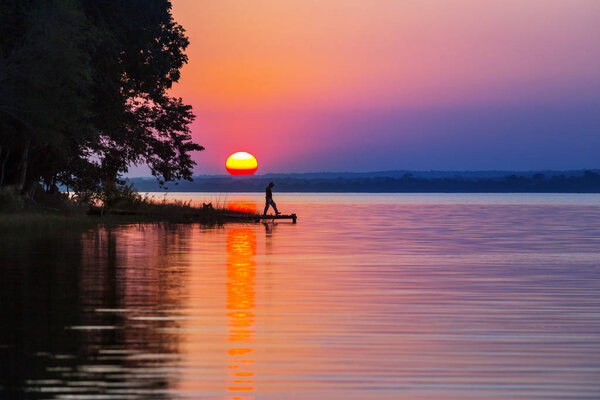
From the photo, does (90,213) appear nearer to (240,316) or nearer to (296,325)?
(240,316)

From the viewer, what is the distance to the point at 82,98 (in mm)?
47562

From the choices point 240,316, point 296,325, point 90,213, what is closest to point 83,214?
point 90,213

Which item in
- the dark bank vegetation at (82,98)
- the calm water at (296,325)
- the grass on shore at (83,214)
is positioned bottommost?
the calm water at (296,325)

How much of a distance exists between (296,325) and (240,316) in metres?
1.51

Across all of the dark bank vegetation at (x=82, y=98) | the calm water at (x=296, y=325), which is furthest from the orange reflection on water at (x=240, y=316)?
the dark bank vegetation at (x=82, y=98)

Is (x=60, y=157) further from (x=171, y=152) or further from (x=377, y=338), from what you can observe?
(x=377, y=338)

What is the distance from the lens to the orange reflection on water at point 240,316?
36.7ft

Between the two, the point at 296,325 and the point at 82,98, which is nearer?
the point at 296,325

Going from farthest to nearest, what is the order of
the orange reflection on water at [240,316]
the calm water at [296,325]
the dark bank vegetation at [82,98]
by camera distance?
the dark bank vegetation at [82,98] → the orange reflection on water at [240,316] → the calm water at [296,325]

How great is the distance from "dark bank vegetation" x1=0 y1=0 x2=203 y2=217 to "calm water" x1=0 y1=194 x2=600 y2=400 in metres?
11.6

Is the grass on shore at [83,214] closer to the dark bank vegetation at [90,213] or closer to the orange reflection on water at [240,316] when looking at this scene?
the dark bank vegetation at [90,213]

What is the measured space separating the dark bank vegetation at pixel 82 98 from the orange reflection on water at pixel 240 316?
12.3 meters

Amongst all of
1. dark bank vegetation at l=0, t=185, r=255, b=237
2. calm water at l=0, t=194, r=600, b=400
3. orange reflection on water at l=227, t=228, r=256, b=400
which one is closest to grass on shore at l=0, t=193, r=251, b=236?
dark bank vegetation at l=0, t=185, r=255, b=237

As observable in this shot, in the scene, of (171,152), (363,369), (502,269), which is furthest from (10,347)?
(171,152)
